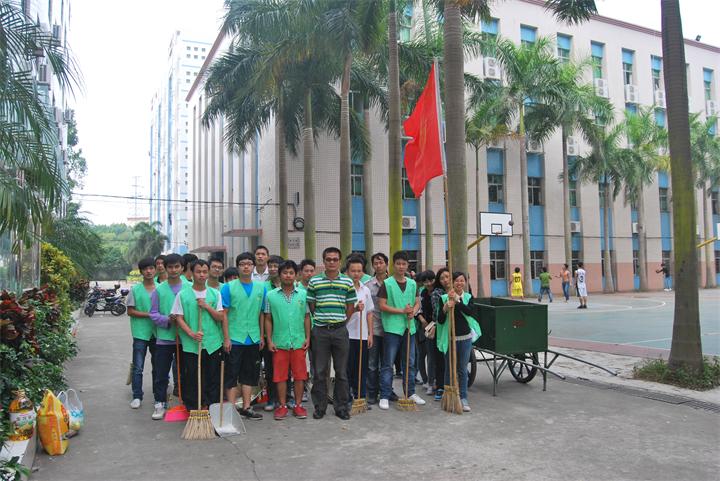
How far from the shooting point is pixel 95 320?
18.9 meters

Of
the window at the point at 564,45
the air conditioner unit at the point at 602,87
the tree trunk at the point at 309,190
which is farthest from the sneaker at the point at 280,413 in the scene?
the air conditioner unit at the point at 602,87

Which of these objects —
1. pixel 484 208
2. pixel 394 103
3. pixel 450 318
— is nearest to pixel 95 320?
pixel 394 103

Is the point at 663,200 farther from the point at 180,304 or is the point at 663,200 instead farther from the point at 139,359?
the point at 180,304

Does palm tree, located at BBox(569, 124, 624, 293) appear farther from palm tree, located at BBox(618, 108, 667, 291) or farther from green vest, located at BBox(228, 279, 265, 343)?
green vest, located at BBox(228, 279, 265, 343)

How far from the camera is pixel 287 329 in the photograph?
19.5 feet

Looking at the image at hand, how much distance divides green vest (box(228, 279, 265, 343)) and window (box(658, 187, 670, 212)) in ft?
118

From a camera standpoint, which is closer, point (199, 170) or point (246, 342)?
point (246, 342)

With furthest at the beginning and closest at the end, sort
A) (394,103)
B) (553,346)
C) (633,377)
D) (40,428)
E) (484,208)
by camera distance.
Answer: (484,208), (394,103), (553,346), (633,377), (40,428)

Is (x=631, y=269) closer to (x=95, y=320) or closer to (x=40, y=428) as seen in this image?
(x=95, y=320)

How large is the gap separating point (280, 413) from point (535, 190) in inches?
1081

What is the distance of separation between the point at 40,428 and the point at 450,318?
413 cm

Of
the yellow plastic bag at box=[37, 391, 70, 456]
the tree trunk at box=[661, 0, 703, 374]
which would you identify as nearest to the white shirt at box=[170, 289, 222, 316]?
the yellow plastic bag at box=[37, 391, 70, 456]

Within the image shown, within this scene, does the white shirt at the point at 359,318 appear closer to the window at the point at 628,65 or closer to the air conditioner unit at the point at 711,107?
the window at the point at 628,65

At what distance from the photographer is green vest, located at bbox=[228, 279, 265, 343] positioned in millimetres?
5906
